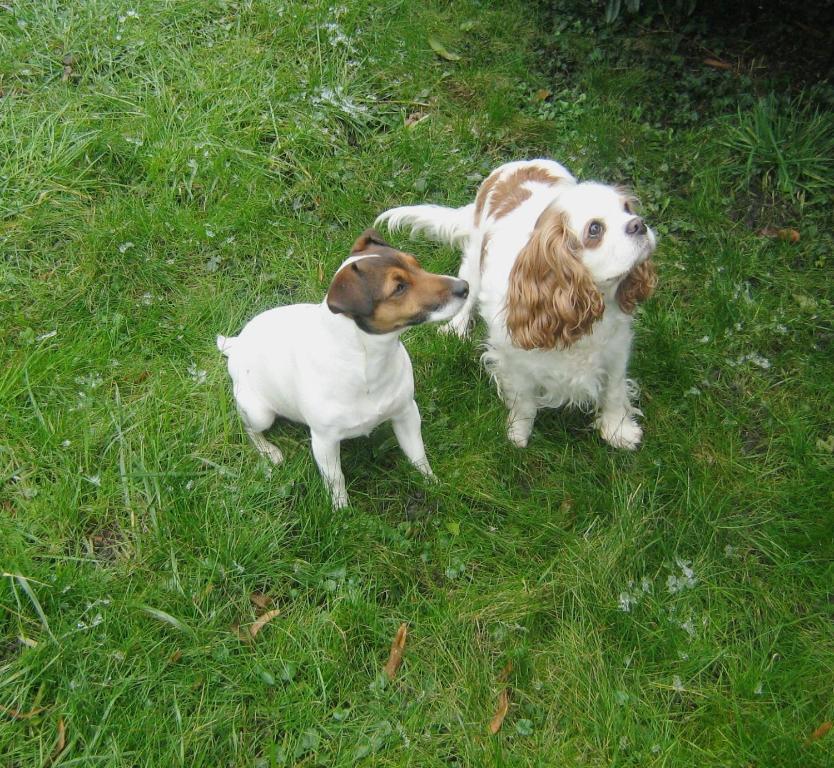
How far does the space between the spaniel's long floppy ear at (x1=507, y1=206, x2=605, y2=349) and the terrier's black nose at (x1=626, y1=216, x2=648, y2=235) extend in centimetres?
21

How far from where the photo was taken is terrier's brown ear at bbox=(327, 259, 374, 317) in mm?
2559

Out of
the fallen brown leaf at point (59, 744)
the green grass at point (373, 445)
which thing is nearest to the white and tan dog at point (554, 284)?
the green grass at point (373, 445)

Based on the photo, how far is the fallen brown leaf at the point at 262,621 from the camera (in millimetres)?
3025

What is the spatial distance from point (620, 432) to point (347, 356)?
1482mm

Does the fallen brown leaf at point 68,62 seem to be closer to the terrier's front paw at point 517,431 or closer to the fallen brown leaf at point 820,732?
the terrier's front paw at point 517,431

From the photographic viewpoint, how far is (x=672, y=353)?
3783mm

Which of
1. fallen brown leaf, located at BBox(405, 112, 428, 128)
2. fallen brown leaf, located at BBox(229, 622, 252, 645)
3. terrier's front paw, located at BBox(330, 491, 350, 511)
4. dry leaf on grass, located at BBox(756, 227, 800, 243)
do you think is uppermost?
fallen brown leaf, located at BBox(405, 112, 428, 128)

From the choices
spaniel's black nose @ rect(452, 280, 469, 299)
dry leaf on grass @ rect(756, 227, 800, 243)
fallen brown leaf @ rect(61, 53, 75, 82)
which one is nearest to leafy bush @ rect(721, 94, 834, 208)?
dry leaf on grass @ rect(756, 227, 800, 243)

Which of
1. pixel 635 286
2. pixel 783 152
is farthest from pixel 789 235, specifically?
pixel 635 286

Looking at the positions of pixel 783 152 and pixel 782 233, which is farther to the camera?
pixel 783 152

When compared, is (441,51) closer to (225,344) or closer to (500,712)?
(225,344)

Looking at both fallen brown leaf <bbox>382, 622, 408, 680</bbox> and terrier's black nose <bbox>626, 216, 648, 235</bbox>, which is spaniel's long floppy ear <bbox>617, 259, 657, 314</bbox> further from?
fallen brown leaf <bbox>382, 622, 408, 680</bbox>

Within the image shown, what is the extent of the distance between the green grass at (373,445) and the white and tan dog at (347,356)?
255 mm

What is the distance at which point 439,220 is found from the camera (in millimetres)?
4113
